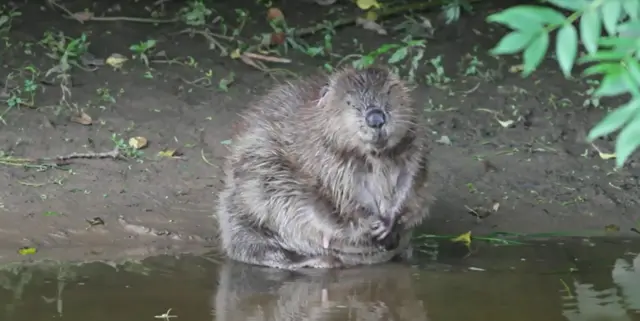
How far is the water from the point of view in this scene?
10.3ft

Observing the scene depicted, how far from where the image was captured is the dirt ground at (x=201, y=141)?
4.37 m

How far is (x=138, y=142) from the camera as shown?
5051 millimetres

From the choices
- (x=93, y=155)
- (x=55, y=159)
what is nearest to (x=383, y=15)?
(x=93, y=155)

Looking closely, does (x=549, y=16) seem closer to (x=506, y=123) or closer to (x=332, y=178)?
(x=332, y=178)

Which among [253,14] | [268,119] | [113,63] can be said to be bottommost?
[268,119]

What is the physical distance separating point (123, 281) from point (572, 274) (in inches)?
63.3

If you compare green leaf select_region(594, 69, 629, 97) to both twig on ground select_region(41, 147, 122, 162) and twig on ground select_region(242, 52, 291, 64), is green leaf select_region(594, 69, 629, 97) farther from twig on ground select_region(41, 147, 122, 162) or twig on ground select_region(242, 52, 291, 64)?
twig on ground select_region(242, 52, 291, 64)

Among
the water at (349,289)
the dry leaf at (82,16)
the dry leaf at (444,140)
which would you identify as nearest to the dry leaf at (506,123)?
the dry leaf at (444,140)

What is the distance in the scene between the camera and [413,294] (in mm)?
3395

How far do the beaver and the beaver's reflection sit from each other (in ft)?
0.37

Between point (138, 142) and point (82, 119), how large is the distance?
374 millimetres

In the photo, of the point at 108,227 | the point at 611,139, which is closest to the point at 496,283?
the point at 108,227

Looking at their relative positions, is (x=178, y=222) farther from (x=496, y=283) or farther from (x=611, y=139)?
(x=611, y=139)

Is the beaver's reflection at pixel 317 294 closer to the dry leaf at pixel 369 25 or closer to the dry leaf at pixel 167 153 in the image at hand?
the dry leaf at pixel 167 153
